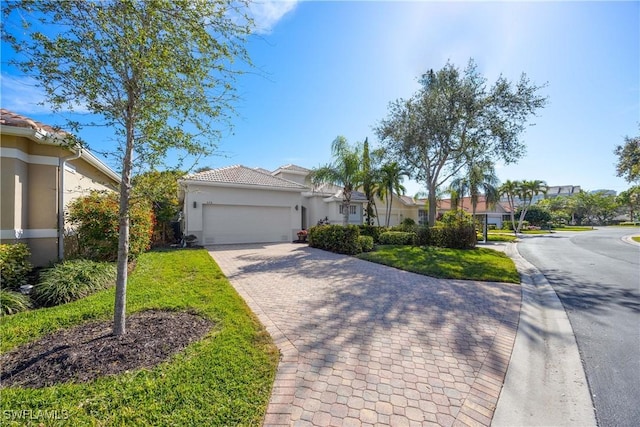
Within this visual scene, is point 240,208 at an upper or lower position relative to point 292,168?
lower

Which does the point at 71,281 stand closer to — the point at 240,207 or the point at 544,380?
the point at 544,380

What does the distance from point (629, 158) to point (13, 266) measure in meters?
25.3

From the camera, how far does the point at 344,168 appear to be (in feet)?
51.5

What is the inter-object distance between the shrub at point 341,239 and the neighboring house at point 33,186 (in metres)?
9.33

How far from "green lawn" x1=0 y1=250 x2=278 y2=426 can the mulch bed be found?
0.19 m

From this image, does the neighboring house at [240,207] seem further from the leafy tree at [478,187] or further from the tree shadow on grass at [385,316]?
the leafy tree at [478,187]

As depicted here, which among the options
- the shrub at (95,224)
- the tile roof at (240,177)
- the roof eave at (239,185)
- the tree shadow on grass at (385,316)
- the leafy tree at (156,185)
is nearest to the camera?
the tree shadow on grass at (385,316)

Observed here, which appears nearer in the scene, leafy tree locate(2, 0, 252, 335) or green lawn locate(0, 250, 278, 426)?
green lawn locate(0, 250, 278, 426)

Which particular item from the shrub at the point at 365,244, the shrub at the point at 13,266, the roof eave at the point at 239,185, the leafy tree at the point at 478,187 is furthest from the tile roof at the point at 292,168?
the shrub at the point at 13,266

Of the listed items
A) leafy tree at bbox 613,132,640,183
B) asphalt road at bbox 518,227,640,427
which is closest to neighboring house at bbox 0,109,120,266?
asphalt road at bbox 518,227,640,427

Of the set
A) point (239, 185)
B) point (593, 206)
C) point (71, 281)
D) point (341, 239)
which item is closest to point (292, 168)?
point (239, 185)

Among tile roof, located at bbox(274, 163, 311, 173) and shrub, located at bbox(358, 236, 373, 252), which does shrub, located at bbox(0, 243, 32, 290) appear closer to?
shrub, located at bbox(358, 236, 373, 252)

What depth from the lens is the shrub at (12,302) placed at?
468 cm

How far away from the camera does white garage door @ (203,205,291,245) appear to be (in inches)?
612
